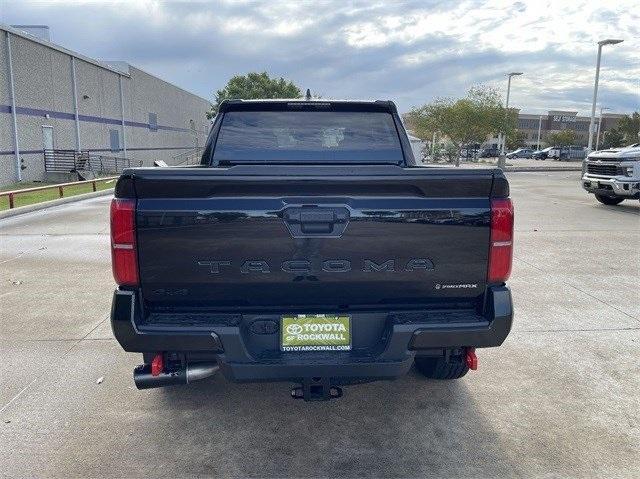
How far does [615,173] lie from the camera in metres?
13.6

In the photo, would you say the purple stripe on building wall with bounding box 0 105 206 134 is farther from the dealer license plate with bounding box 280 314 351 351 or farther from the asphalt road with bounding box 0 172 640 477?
the dealer license plate with bounding box 280 314 351 351

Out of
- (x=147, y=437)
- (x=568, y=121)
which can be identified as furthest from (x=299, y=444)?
(x=568, y=121)

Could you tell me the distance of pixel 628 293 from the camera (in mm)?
6344

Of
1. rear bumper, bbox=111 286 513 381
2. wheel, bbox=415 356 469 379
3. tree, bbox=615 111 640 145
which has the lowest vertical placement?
wheel, bbox=415 356 469 379

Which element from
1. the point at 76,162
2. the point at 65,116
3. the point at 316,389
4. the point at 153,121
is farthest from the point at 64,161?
the point at 316,389

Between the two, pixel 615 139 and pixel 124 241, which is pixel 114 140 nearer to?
pixel 124 241

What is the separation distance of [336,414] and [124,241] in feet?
5.99

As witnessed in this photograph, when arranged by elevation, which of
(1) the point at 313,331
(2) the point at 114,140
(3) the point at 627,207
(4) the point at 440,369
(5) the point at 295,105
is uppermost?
(2) the point at 114,140

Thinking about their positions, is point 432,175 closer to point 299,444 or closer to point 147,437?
point 299,444

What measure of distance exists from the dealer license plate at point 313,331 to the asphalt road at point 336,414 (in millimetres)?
722

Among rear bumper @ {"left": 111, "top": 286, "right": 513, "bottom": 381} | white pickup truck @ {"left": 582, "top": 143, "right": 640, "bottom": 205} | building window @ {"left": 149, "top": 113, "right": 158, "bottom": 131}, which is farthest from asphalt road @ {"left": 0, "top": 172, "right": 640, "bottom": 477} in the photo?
building window @ {"left": 149, "top": 113, "right": 158, "bottom": 131}

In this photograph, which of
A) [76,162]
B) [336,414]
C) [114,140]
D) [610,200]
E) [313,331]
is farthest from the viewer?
[114,140]

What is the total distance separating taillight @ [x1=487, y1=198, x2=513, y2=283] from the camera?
9.05ft

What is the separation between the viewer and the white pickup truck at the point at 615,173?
13.1 metres
